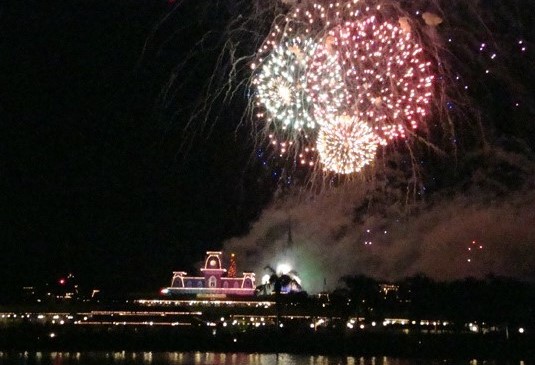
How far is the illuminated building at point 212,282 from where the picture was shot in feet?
191

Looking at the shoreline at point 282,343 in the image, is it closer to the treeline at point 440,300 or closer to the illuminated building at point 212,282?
the treeline at point 440,300

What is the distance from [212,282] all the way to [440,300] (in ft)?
58.6

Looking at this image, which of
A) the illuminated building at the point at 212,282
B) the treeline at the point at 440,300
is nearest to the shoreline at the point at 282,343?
the treeline at the point at 440,300

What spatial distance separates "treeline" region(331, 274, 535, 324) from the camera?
45531 millimetres

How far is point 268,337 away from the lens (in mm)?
37312

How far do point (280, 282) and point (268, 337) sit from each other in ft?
39.9

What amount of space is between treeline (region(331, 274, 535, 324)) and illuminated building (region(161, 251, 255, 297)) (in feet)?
25.3

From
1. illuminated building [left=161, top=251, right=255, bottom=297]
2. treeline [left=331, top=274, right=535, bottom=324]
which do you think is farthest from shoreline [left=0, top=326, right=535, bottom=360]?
illuminated building [left=161, top=251, right=255, bottom=297]

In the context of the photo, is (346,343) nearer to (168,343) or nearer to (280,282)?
(168,343)

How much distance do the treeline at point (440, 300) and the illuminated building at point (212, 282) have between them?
25.3ft

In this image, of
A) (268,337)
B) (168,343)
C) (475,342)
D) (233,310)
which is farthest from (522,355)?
(233,310)

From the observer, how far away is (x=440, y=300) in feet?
162

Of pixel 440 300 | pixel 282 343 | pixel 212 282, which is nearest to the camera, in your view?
pixel 282 343

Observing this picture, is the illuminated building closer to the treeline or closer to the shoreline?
the treeline
